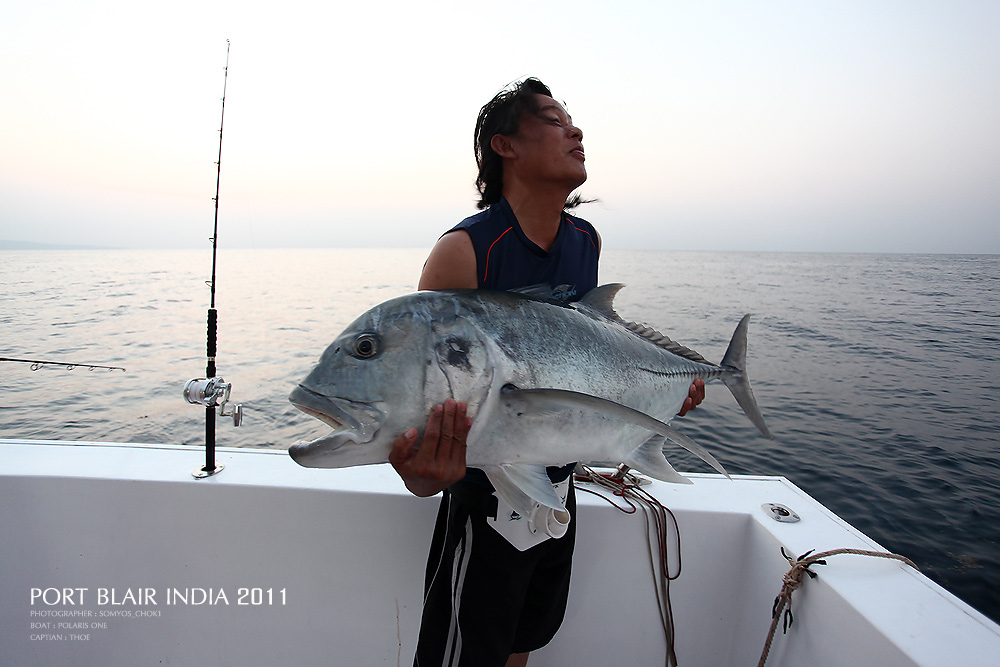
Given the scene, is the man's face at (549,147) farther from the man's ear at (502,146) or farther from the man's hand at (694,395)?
the man's hand at (694,395)

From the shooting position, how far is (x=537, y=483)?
1224mm

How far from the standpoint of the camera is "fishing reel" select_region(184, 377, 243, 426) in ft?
6.88

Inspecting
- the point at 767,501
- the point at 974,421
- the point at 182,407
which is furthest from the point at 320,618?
the point at 974,421

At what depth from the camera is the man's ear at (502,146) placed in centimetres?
180

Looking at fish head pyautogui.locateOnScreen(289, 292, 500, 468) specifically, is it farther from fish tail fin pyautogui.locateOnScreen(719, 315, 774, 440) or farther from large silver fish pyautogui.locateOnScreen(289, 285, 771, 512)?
fish tail fin pyautogui.locateOnScreen(719, 315, 774, 440)

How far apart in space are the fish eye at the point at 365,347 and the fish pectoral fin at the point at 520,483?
15.9 inches

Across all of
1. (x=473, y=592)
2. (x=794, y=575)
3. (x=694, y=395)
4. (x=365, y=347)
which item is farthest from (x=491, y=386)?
(x=794, y=575)

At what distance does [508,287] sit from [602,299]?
31cm

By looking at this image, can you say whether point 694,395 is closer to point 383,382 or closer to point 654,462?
point 654,462

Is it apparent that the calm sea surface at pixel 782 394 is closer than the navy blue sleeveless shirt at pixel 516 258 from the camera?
No

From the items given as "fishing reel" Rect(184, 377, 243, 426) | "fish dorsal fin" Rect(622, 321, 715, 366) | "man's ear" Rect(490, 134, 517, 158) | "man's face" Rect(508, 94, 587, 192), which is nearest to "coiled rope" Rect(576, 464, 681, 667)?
"fish dorsal fin" Rect(622, 321, 715, 366)

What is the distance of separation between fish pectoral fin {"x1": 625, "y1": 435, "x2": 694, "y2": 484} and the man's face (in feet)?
3.00

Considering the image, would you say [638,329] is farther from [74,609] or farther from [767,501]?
[74,609]

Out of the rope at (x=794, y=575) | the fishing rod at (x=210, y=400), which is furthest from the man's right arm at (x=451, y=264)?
the rope at (x=794, y=575)
